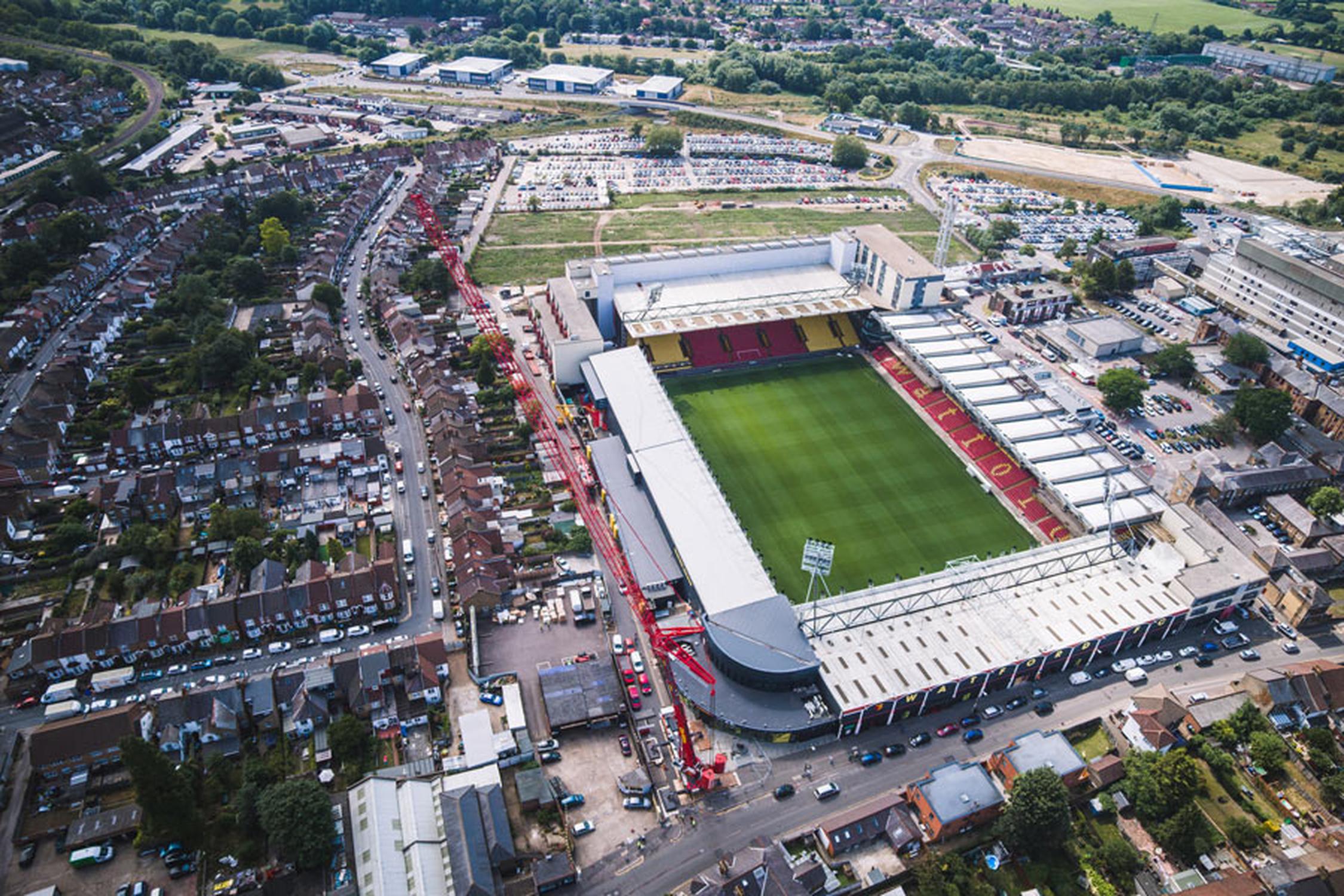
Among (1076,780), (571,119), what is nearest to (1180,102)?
(571,119)

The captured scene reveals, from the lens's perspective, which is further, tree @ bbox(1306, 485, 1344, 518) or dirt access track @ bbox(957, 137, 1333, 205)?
dirt access track @ bbox(957, 137, 1333, 205)

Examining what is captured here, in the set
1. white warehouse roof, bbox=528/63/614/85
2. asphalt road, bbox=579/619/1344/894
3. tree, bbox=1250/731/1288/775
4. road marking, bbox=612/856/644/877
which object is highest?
white warehouse roof, bbox=528/63/614/85

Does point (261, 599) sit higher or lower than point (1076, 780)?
higher

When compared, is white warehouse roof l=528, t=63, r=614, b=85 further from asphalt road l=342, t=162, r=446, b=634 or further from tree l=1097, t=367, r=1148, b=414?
tree l=1097, t=367, r=1148, b=414

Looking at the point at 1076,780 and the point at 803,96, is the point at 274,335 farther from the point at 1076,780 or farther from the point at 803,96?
the point at 803,96

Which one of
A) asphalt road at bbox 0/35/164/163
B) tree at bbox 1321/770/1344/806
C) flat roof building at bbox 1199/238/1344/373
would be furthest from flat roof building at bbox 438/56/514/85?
tree at bbox 1321/770/1344/806

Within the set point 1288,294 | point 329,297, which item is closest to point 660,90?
point 329,297

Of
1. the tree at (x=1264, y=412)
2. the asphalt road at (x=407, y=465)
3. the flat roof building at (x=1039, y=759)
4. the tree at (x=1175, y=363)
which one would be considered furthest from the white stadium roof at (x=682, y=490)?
the tree at (x=1175, y=363)
